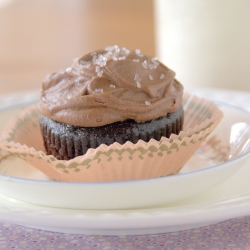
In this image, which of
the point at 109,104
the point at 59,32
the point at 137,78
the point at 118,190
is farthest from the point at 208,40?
the point at 59,32

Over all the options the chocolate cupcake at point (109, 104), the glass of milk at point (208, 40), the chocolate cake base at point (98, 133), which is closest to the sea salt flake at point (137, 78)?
the chocolate cupcake at point (109, 104)

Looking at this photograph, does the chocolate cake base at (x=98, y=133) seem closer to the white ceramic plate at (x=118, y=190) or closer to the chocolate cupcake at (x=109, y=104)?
the chocolate cupcake at (x=109, y=104)

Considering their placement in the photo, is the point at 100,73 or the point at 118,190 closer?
the point at 118,190

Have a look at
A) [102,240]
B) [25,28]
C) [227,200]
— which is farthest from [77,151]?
[25,28]

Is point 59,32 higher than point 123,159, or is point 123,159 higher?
point 123,159

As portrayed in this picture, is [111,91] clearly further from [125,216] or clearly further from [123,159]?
[125,216]

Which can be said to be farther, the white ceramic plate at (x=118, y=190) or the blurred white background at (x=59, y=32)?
the blurred white background at (x=59, y=32)

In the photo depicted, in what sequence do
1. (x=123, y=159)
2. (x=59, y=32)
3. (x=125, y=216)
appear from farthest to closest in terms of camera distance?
(x=59, y=32) < (x=123, y=159) < (x=125, y=216)
